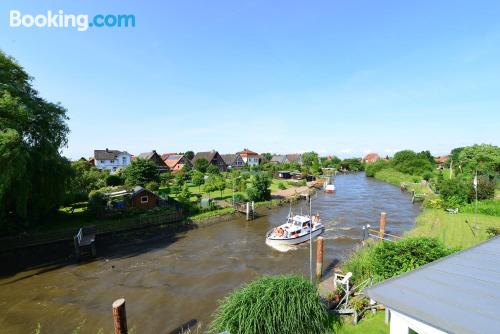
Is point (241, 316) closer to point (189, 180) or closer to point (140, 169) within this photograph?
point (140, 169)

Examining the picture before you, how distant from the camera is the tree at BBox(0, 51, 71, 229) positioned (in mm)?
17609

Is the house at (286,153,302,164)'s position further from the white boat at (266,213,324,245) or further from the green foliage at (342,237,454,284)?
the green foliage at (342,237,454,284)

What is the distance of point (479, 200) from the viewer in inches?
1296

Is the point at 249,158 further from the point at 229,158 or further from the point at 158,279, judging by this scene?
the point at 158,279

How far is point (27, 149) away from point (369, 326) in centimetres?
2461

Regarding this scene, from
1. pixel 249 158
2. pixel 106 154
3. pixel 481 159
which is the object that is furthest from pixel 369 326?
pixel 249 158

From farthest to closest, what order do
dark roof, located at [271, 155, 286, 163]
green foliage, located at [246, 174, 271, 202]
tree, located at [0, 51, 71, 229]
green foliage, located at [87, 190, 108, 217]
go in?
dark roof, located at [271, 155, 286, 163] < green foliage, located at [246, 174, 271, 202] < green foliage, located at [87, 190, 108, 217] < tree, located at [0, 51, 71, 229]

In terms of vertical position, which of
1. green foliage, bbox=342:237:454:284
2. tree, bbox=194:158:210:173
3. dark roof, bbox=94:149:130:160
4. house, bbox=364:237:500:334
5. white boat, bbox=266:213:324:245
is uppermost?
dark roof, bbox=94:149:130:160

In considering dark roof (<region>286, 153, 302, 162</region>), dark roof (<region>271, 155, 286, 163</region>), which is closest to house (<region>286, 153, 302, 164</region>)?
dark roof (<region>286, 153, 302, 162</region>)

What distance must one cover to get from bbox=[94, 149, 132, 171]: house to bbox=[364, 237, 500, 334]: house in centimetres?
7226

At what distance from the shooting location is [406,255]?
12.7m

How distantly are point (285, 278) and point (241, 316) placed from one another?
216 centimetres

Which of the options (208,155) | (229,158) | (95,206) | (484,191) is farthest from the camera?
(229,158)

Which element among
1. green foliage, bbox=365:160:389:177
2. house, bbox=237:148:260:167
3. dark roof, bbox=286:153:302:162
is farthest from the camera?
dark roof, bbox=286:153:302:162
